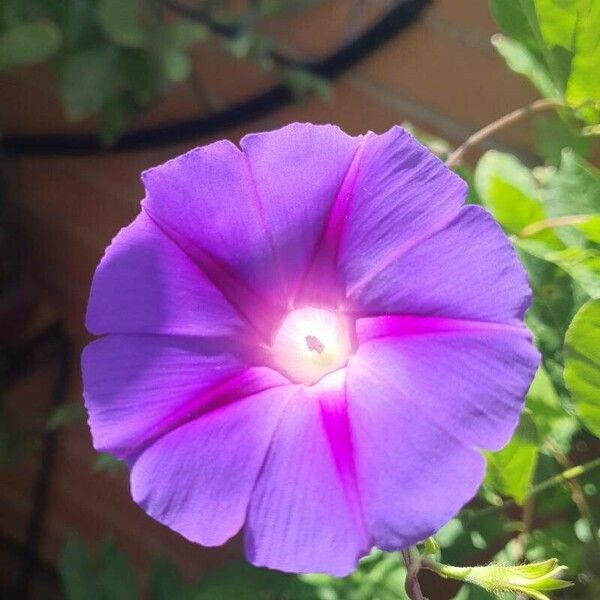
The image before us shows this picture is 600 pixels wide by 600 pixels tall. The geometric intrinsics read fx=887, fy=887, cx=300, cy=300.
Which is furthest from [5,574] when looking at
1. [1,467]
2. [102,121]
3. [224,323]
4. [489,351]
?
[489,351]

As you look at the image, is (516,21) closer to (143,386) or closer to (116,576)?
(143,386)

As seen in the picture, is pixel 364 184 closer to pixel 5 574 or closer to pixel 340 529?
pixel 340 529

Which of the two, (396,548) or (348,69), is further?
(348,69)

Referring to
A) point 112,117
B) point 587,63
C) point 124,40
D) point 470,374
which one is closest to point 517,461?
point 470,374

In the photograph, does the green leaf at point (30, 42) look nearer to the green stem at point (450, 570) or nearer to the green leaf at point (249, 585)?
the green leaf at point (249, 585)

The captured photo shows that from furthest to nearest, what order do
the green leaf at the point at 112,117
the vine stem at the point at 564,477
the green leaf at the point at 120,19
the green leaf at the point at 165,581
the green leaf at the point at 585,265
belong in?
the green leaf at the point at 112,117 < the green leaf at the point at 120,19 < the green leaf at the point at 165,581 < the vine stem at the point at 564,477 < the green leaf at the point at 585,265

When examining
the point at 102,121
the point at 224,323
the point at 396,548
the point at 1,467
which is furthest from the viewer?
the point at 1,467

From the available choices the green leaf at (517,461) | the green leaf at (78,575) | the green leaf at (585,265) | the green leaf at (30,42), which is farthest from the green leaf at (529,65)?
the green leaf at (78,575)
